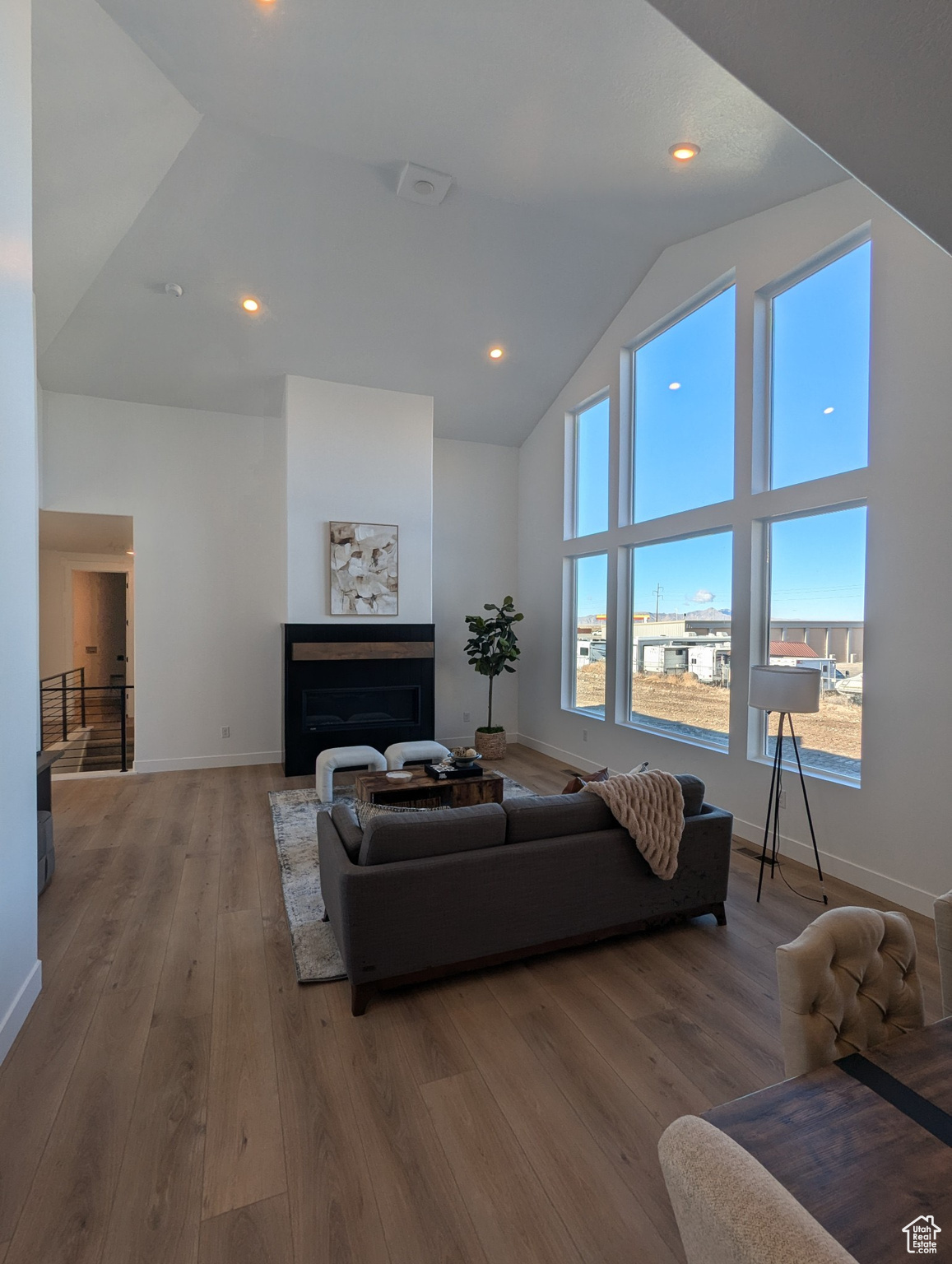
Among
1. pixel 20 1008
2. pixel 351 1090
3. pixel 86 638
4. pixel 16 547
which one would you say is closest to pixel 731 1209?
pixel 351 1090

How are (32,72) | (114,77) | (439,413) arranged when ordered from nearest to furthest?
(32,72) → (114,77) → (439,413)

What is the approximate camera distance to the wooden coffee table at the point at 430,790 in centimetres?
424

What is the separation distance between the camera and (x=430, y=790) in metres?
4.43

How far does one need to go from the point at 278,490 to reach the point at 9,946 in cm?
491

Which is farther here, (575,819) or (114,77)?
(114,77)

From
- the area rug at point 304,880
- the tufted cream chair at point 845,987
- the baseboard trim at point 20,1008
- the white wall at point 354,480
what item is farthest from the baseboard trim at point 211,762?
the tufted cream chair at point 845,987

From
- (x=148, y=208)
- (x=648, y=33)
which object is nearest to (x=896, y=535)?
(x=648, y=33)

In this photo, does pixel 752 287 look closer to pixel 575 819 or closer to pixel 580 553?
pixel 580 553

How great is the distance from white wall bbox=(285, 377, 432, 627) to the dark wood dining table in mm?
5525

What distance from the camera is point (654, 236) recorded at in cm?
484

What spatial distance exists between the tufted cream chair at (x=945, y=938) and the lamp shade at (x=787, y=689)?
1925 mm

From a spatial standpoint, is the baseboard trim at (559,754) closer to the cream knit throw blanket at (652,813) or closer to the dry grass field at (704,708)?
the dry grass field at (704,708)

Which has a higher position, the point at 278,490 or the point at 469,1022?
the point at 278,490

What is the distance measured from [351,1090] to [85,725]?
349 inches
